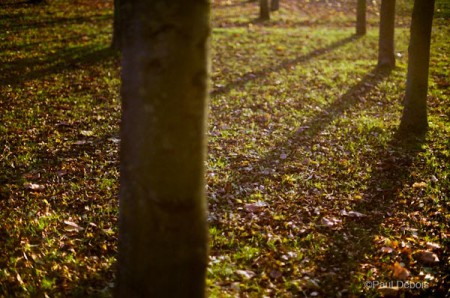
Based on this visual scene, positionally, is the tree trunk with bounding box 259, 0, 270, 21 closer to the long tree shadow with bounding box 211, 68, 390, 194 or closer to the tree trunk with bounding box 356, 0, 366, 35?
the tree trunk with bounding box 356, 0, 366, 35

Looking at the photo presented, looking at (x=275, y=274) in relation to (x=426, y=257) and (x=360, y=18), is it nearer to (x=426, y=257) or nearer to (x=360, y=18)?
(x=426, y=257)

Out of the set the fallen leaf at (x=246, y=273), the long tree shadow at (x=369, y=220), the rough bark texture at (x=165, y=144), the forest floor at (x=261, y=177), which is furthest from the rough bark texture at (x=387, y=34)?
the rough bark texture at (x=165, y=144)

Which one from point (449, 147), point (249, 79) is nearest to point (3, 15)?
point (249, 79)

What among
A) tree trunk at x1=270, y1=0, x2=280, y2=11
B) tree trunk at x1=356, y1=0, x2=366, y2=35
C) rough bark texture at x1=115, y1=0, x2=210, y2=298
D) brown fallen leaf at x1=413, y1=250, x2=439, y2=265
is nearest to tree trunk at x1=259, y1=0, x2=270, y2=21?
tree trunk at x1=270, y1=0, x2=280, y2=11

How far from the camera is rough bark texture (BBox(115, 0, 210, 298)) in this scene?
2.16 metres

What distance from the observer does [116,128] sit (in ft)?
24.8

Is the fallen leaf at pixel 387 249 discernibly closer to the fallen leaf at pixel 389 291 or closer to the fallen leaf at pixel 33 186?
the fallen leaf at pixel 389 291

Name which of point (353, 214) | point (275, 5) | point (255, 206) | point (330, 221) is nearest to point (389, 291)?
point (330, 221)

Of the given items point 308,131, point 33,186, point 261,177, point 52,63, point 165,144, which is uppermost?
point 52,63

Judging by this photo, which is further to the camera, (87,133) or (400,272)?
(87,133)

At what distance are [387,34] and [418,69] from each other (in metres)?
4.54

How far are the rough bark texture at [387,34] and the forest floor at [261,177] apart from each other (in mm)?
438

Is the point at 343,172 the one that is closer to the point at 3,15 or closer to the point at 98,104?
the point at 98,104

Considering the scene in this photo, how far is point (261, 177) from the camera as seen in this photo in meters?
6.17
